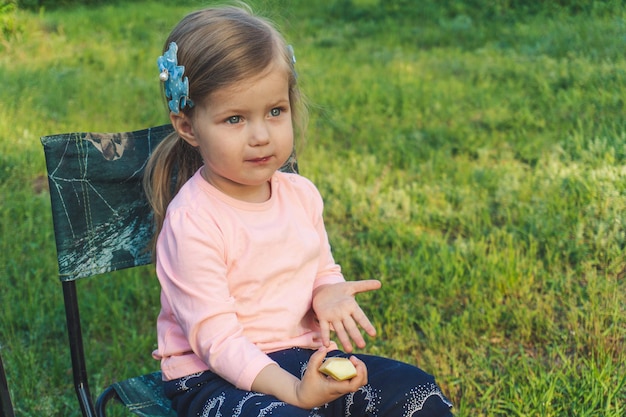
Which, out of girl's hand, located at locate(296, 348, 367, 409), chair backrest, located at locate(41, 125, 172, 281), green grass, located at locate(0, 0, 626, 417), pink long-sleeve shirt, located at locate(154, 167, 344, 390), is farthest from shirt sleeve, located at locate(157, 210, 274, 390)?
green grass, located at locate(0, 0, 626, 417)

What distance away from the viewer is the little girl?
1888mm

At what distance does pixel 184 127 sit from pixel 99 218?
407mm

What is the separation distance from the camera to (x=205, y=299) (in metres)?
1.89

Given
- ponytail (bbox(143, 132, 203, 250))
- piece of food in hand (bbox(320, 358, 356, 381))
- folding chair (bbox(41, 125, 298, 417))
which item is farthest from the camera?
ponytail (bbox(143, 132, 203, 250))

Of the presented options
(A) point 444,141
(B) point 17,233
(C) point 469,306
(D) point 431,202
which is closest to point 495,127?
(A) point 444,141

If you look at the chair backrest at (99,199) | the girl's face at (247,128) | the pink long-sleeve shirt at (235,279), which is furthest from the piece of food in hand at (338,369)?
the chair backrest at (99,199)

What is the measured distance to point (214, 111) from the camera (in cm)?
195

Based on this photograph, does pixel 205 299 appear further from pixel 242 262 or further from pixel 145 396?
pixel 145 396

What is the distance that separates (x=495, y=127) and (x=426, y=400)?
12.4 feet

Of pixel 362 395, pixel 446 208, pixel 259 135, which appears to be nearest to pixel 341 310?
pixel 362 395

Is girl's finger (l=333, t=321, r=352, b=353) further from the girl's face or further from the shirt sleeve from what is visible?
the girl's face

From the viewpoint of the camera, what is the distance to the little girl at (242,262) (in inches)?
74.3

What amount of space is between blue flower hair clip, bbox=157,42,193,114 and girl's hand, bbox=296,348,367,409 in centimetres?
68

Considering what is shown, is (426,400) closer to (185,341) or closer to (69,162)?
(185,341)
